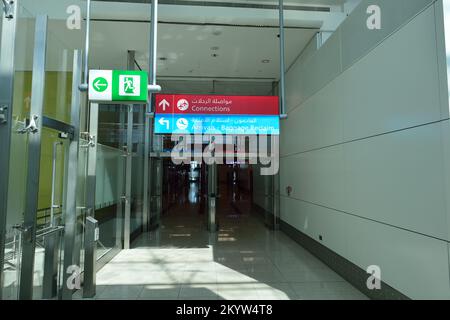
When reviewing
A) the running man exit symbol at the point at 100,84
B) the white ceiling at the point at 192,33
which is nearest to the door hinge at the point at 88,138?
the white ceiling at the point at 192,33

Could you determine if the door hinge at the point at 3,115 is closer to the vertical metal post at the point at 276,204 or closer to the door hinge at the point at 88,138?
the door hinge at the point at 88,138

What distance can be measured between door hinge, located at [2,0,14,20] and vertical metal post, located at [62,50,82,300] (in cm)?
119

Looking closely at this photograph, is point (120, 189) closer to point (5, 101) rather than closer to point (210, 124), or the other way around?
point (210, 124)

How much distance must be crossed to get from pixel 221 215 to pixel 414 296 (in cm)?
774

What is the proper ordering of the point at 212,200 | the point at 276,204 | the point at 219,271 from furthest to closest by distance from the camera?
the point at 276,204 → the point at 212,200 → the point at 219,271

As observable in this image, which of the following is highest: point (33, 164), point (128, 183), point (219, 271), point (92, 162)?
point (92, 162)

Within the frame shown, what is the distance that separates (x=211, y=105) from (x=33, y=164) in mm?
3227

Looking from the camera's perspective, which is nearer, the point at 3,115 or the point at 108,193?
the point at 3,115

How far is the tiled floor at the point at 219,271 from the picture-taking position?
12.1 feet

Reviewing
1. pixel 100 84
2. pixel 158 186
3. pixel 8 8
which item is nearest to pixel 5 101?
pixel 8 8

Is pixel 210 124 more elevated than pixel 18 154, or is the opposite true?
pixel 210 124

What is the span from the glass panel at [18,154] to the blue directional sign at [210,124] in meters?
2.71

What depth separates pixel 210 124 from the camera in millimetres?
5340

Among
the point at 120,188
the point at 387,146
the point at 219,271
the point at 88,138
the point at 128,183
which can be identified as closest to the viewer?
the point at 387,146
